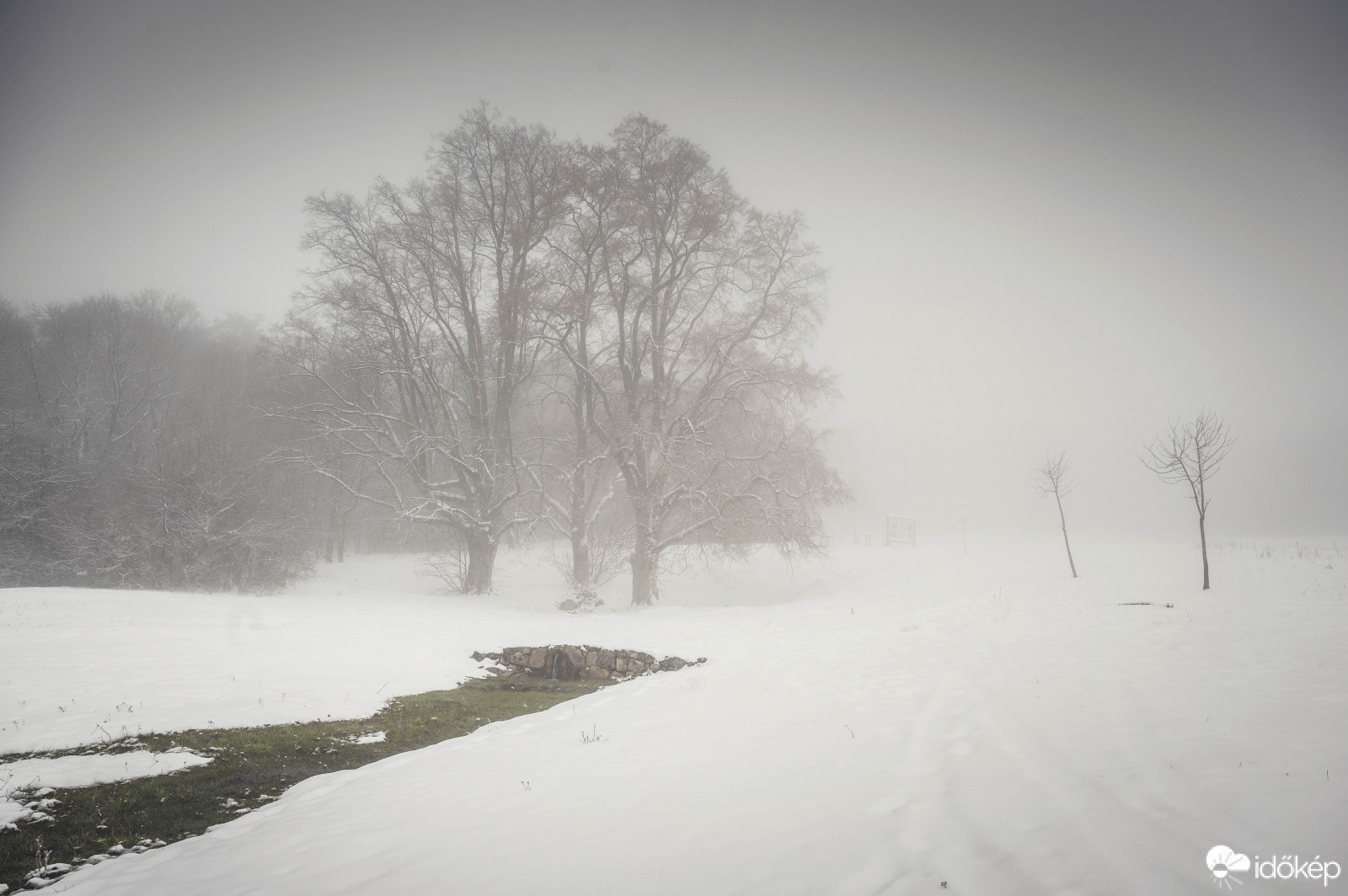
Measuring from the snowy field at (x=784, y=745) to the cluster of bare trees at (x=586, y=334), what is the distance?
21.4ft

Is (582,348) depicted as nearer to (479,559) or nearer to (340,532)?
(479,559)

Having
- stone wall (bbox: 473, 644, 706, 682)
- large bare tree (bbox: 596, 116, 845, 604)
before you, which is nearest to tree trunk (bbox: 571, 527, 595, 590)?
large bare tree (bbox: 596, 116, 845, 604)

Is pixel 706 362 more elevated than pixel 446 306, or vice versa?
pixel 446 306

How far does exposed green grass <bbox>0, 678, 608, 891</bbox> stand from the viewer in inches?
165

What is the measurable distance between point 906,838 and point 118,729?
8.88m

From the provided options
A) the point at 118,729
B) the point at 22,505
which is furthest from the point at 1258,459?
the point at 22,505

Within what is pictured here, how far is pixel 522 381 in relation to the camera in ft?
69.7

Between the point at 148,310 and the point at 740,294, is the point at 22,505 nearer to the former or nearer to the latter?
the point at 148,310

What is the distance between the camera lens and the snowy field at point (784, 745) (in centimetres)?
303

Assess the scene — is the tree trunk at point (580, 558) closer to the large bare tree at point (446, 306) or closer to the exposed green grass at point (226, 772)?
the large bare tree at point (446, 306)

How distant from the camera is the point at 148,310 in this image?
31.8 metres

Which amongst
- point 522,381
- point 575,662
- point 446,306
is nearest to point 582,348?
point 522,381

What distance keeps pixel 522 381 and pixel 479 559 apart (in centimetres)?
716

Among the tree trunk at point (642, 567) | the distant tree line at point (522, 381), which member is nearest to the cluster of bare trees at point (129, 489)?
the distant tree line at point (522, 381)
